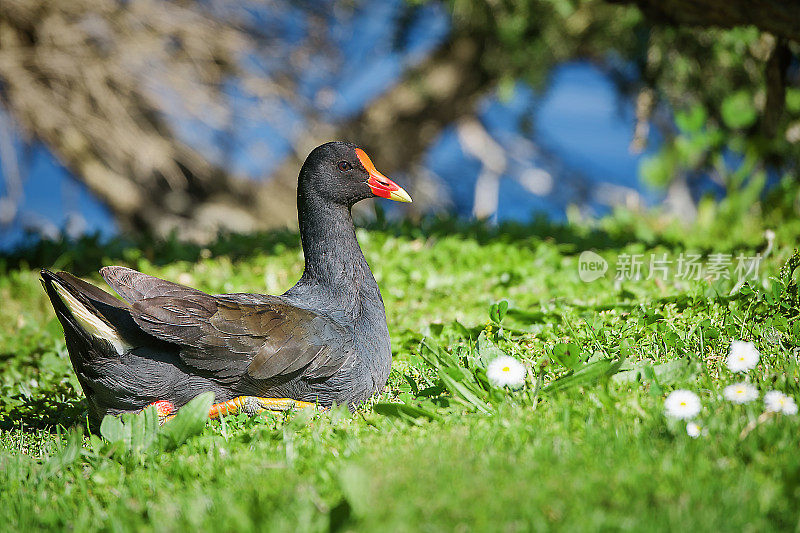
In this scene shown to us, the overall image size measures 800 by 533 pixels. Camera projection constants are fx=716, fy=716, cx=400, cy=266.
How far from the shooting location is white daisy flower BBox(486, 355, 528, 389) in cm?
291

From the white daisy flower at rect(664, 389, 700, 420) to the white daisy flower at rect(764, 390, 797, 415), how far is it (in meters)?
0.23

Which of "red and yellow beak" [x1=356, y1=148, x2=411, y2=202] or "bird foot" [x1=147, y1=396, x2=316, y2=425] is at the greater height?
"red and yellow beak" [x1=356, y1=148, x2=411, y2=202]

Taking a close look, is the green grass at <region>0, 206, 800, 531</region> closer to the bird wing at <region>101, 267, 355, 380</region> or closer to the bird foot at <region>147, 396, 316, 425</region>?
the bird foot at <region>147, 396, 316, 425</region>

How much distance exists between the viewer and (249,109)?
9.40 metres

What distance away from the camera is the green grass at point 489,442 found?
201 centimetres

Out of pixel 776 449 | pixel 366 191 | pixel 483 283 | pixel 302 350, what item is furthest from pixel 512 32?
pixel 776 449

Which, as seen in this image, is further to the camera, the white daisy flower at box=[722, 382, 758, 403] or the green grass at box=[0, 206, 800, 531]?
the white daisy flower at box=[722, 382, 758, 403]

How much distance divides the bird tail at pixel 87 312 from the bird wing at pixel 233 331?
0.30 ft

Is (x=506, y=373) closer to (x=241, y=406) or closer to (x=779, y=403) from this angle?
(x=779, y=403)

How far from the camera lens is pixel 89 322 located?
9.94 ft

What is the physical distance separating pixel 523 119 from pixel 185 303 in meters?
6.34

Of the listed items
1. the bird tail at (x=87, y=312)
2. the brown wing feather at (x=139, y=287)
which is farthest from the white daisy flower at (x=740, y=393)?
the bird tail at (x=87, y=312)

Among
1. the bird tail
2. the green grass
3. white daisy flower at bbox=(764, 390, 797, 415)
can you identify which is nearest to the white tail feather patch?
the bird tail

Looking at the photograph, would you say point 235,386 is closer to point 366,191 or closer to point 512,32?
point 366,191
